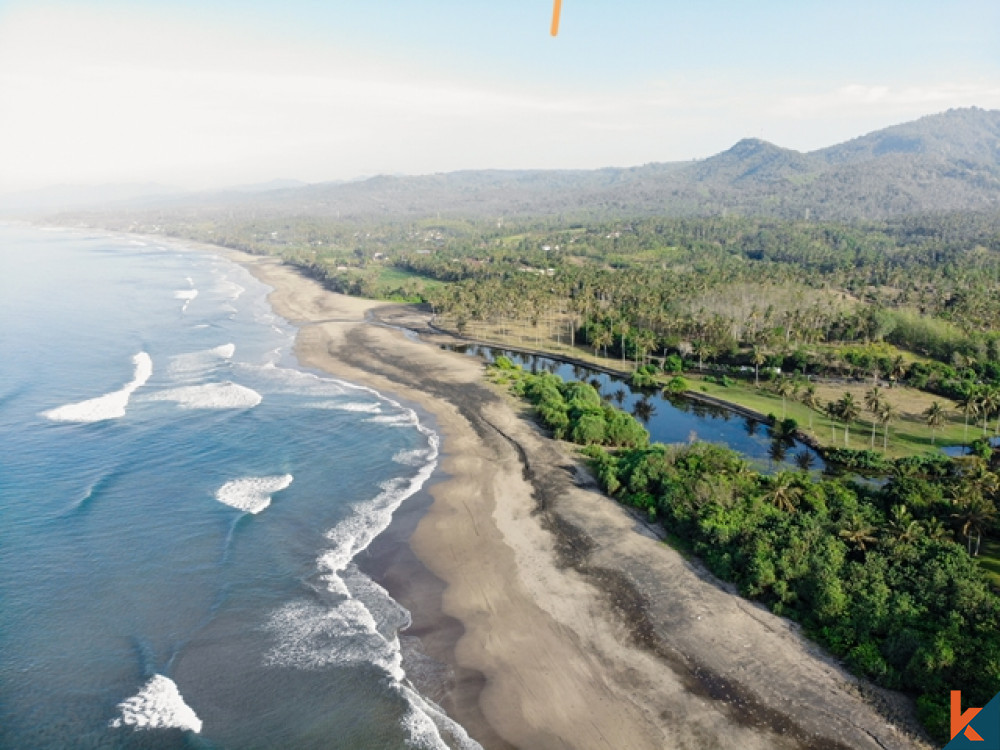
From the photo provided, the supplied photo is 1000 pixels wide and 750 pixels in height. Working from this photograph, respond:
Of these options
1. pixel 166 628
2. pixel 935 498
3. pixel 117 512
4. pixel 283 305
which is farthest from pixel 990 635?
pixel 283 305

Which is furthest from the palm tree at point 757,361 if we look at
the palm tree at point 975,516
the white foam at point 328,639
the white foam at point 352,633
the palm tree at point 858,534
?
the white foam at point 328,639

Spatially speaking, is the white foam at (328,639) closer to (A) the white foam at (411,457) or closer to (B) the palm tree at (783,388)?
(A) the white foam at (411,457)

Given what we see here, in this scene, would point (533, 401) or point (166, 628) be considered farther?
point (533, 401)

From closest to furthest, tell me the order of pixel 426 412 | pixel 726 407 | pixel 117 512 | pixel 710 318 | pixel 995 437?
pixel 117 512, pixel 995 437, pixel 426 412, pixel 726 407, pixel 710 318

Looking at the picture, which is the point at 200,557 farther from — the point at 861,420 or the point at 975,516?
the point at 861,420

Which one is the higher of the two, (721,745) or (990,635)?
(990,635)

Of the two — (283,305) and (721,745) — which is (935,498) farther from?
(283,305)
